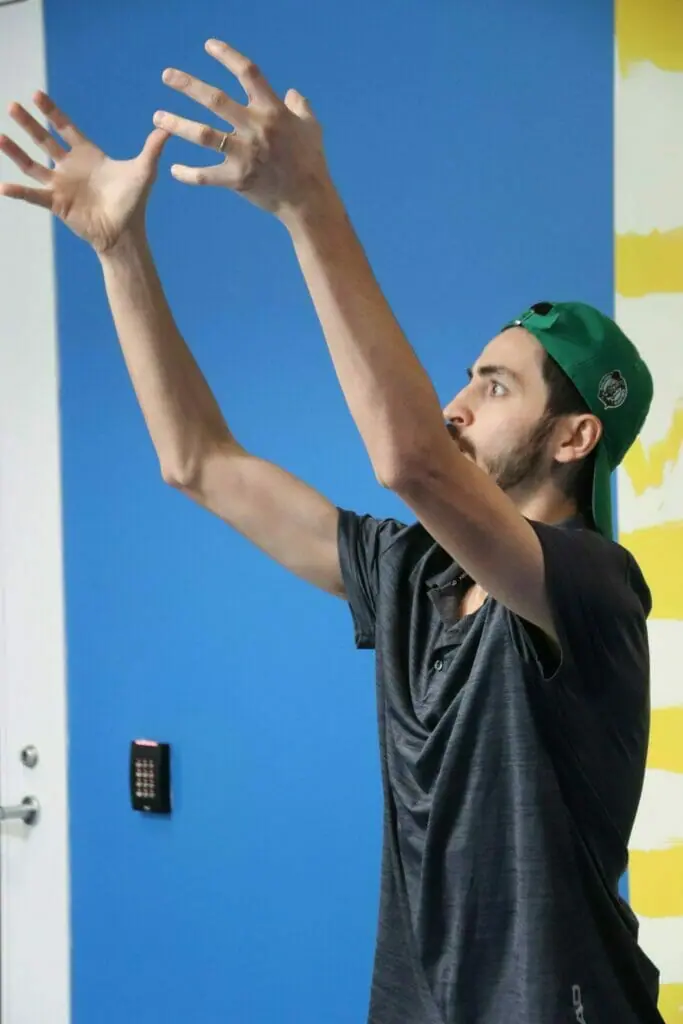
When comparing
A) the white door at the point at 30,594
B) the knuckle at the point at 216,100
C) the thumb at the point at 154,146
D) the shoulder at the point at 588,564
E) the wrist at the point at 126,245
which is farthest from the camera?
the white door at the point at 30,594

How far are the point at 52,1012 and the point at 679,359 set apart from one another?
164cm

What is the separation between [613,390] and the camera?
45.0 inches

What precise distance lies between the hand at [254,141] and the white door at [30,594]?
125cm

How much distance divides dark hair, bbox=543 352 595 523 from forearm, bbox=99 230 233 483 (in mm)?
399

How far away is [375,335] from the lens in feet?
2.84

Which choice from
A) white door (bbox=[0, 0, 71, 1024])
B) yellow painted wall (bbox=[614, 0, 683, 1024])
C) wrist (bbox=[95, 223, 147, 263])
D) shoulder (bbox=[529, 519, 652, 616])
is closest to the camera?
shoulder (bbox=[529, 519, 652, 616])

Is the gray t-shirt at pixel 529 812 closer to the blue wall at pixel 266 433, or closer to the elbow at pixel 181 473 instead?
the elbow at pixel 181 473

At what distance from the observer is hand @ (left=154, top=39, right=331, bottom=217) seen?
827 millimetres

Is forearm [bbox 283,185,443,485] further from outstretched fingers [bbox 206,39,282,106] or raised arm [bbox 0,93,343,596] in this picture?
raised arm [bbox 0,93,343,596]

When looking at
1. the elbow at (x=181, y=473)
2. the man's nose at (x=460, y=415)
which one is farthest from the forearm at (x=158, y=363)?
the man's nose at (x=460, y=415)

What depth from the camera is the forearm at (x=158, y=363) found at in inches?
47.6

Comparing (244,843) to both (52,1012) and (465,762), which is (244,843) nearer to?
(52,1012)

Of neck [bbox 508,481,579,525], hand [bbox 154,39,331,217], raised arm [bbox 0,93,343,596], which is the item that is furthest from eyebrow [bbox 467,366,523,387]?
hand [bbox 154,39,331,217]

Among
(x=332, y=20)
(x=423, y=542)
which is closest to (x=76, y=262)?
(x=332, y=20)
